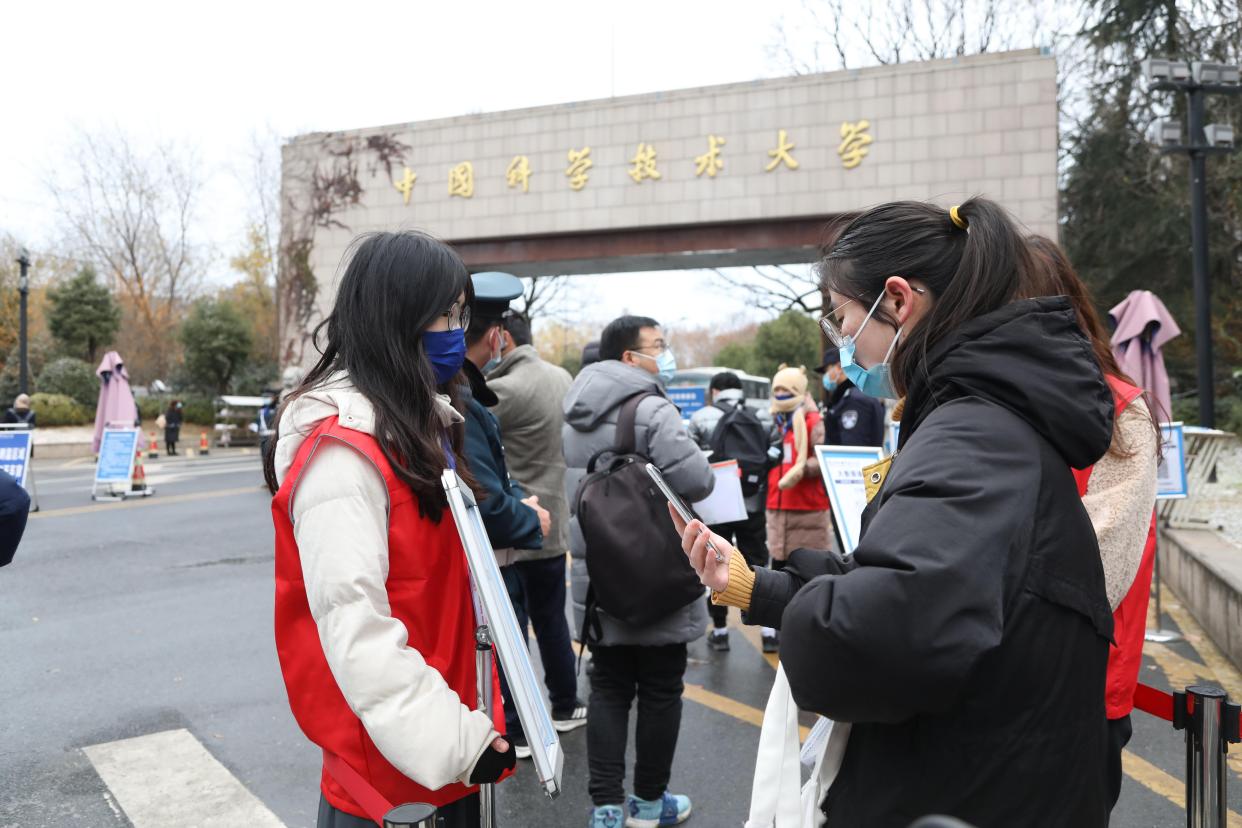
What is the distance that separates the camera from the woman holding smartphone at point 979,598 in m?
1.20

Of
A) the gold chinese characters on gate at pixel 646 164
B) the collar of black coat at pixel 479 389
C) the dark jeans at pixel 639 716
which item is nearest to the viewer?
the collar of black coat at pixel 479 389

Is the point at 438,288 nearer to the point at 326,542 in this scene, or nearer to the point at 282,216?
the point at 326,542

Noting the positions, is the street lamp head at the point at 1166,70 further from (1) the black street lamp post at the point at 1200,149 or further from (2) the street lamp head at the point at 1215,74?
(2) the street lamp head at the point at 1215,74

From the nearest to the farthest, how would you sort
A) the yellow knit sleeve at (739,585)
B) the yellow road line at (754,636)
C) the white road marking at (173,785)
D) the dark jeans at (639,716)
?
the yellow knit sleeve at (739,585) < the dark jeans at (639,716) < the white road marking at (173,785) < the yellow road line at (754,636)

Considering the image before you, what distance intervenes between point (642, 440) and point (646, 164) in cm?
1818

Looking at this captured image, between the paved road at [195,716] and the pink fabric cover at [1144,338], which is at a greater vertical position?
the pink fabric cover at [1144,338]

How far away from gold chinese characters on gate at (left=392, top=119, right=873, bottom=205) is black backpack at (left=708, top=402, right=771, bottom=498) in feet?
47.3

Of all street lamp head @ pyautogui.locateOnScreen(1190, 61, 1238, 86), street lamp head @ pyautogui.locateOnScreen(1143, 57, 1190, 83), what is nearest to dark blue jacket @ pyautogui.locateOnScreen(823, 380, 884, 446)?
street lamp head @ pyautogui.locateOnScreen(1143, 57, 1190, 83)

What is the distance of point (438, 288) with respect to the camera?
1.94 metres

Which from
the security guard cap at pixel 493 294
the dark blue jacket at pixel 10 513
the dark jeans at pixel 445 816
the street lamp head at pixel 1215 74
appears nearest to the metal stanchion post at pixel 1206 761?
the dark jeans at pixel 445 816

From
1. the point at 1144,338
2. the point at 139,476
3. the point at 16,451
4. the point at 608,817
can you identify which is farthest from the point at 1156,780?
the point at 139,476

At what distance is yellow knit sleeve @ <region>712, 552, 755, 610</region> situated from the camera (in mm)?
1680

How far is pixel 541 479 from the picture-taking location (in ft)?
15.0

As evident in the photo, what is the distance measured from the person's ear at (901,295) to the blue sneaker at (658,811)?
2.49 m
